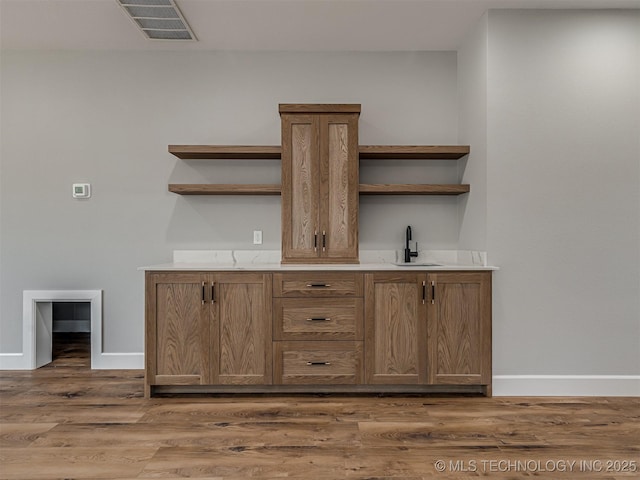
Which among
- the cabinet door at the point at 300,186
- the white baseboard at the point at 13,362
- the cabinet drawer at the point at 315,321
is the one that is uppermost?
the cabinet door at the point at 300,186

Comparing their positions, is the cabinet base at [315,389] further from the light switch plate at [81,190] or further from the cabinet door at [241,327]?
the light switch plate at [81,190]

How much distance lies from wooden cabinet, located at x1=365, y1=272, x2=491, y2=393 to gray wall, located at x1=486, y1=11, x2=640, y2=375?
18cm

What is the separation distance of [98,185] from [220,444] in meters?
2.41

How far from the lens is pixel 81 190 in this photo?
355 cm

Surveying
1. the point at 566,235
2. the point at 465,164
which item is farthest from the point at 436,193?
the point at 566,235

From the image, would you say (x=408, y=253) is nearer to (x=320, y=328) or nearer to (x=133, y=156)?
(x=320, y=328)

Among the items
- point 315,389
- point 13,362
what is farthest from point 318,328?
point 13,362

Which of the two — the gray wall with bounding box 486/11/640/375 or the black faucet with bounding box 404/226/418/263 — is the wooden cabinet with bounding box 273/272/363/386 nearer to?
the black faucet with bounding box 404/226/418/263

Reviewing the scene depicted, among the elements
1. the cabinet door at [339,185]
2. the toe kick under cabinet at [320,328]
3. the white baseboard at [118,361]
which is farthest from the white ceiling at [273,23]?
the white baseboard at [118,361]

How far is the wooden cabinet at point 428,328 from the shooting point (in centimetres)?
289

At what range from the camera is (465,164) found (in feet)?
11.1

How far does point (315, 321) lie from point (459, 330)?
0.97 m

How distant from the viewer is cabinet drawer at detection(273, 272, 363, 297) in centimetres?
291

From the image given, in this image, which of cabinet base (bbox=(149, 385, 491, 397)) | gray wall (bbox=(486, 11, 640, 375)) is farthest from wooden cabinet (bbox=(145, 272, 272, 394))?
gray wall (bbox=(486, 11, 640, 375))
